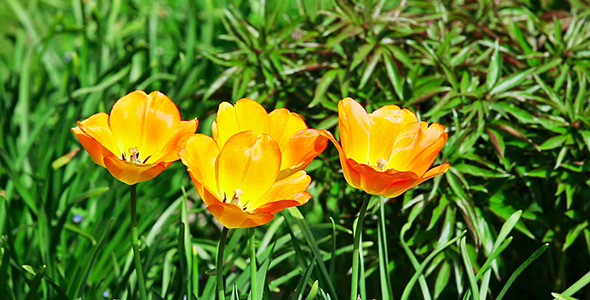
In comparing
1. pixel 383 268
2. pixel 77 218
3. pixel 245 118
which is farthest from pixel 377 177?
pixel 77 218

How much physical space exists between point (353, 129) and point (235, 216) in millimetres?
290

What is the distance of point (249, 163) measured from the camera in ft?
3.85

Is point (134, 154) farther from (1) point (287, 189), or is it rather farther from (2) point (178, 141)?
(1) point (287, 189)

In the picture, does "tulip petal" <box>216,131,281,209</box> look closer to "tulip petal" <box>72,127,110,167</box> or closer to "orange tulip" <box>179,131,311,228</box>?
"orange tulip" <box>179,131,311,228</box>

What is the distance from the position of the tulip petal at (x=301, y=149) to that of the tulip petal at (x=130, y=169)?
0.73 feet

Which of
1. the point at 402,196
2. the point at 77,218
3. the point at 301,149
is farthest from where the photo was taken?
the point at 77,218

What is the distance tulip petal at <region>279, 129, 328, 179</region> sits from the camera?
4.02 feet

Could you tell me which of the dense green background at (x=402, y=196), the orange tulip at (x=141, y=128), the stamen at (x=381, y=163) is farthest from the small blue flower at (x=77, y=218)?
the stamen at (x=381, y=163)

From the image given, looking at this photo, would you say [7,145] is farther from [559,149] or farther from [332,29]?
[559,149]

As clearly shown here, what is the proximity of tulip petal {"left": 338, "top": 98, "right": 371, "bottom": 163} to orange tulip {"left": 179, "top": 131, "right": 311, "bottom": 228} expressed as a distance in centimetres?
11

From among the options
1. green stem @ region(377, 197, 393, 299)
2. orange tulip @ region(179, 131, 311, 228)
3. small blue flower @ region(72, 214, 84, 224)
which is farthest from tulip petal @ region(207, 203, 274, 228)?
small blue flower @ region(72, 214, 84, 224)

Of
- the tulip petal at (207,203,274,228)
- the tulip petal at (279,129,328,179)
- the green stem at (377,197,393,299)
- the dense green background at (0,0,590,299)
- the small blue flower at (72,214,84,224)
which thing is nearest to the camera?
the tulip petal at (207,203,274,228)

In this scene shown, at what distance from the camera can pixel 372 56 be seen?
6.40ft

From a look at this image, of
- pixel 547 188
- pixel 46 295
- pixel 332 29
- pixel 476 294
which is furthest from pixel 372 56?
pixel 46 295
